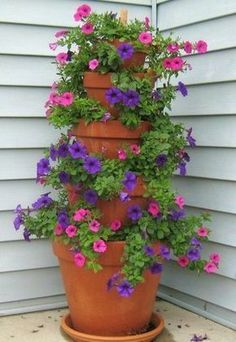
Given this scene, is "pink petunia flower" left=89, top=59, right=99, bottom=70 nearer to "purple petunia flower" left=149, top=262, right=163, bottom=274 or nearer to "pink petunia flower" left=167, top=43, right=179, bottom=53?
"pink petunia flower" left=167, top=43, right=179, bottom=53

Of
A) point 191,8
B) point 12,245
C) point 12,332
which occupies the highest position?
point 191,8

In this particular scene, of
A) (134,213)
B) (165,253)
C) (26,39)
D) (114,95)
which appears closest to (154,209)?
(134,213)

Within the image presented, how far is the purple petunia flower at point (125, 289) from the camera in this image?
95.0 inches

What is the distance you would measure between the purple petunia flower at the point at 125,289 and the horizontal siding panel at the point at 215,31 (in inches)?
48.1

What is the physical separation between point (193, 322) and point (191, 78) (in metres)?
1.25

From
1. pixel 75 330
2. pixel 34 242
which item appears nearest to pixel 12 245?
pixel 34 242

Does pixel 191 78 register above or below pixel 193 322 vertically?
above

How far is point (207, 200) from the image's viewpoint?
9.82ft

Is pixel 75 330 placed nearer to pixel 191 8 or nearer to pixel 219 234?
pixel 219 234

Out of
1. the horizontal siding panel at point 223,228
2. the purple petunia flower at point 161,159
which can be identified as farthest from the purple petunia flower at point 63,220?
the horizontal siding panel at point 223,228

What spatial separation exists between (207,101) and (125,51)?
0.65 meters

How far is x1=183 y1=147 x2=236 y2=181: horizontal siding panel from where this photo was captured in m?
2.83

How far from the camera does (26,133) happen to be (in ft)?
9.91

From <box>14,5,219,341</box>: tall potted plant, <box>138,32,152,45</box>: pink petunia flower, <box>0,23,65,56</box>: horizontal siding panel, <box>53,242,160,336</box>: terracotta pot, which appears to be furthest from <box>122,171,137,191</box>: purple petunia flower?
<box>0,23,65,56</box>: horizontal siding panel
